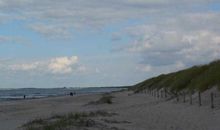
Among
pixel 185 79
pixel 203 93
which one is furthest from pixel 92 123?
pixel 185 79

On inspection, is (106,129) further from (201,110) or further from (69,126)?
(201,110)

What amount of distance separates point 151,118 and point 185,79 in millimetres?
16232

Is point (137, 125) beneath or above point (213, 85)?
beneath

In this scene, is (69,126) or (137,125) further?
(137,125)

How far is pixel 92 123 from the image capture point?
1897 cm

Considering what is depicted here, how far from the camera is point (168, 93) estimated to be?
4006cm

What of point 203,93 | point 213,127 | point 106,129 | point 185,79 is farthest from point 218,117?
point 185,79

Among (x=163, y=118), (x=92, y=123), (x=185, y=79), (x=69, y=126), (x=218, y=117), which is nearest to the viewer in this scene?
(x=69, y=126)

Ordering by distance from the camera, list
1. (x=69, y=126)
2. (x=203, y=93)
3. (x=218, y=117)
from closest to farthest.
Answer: (x=69, y=126)
(x=218, y=117)
(x=203, y=93)

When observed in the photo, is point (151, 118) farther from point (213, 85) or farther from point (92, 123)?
point (213, 85)

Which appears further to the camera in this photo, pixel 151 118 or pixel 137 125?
pixel 151 118

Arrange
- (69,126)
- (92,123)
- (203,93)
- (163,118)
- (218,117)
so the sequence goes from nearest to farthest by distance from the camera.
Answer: (69,126), (92,123), (218,117), (163,118), (203,93)

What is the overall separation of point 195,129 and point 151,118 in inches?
202

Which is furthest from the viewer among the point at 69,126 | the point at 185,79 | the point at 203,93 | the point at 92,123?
the point at 185,79
